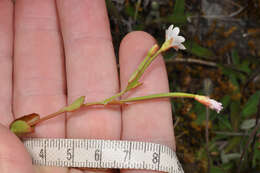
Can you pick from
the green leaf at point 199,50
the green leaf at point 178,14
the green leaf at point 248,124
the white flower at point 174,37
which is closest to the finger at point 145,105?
the white flower at point 174,37

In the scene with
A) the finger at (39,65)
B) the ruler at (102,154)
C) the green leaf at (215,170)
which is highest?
the finger at (39,65)

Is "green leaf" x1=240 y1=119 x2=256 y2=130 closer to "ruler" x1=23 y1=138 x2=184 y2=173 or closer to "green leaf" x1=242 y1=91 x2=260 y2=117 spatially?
"green leaf" x1=242 y1=91 x2=260 y2=117

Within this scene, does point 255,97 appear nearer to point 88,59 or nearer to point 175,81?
point 175,81

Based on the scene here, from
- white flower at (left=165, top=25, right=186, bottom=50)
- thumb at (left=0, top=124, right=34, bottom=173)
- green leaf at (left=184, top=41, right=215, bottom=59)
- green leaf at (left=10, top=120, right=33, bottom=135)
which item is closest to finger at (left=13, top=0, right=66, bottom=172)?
green leaf at (left=10, top=120, right=33, bottom=135)

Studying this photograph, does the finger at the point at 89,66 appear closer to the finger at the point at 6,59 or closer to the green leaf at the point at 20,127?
the green leaf at the point at 20,127

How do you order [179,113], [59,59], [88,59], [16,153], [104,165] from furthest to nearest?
[179,113] < [59,59] < [88,59] < [104,165] < [16,153]

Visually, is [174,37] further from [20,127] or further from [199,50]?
[20,127]

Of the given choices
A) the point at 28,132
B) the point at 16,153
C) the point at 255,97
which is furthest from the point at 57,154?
the point at 255,97
